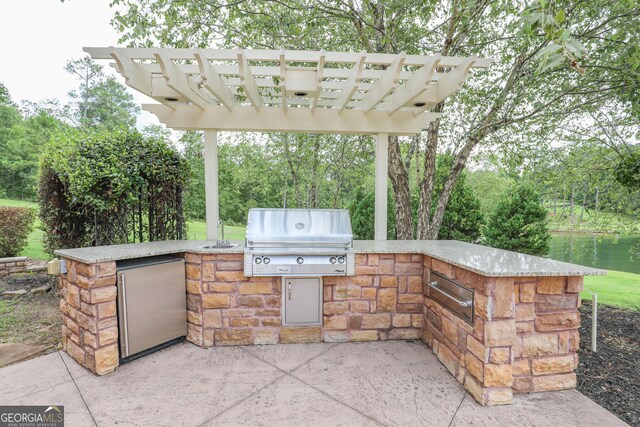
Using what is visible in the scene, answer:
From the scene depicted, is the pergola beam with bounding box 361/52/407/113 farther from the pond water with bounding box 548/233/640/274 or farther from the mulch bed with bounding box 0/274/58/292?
the pond water with bounding box 548/233/640/274

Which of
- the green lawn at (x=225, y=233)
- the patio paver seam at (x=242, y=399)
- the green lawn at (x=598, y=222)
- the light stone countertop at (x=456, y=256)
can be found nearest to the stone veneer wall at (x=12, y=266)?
the green lawn at (x=225, y=233)

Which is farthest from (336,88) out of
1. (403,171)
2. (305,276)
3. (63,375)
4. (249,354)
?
(63,375)

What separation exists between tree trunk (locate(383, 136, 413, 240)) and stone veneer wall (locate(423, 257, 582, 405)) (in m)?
2.63

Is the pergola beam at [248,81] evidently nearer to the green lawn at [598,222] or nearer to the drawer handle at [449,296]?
the drawer handle at [449,296]

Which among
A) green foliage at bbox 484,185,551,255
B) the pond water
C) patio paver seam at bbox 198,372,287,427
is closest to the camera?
patio paver seam at bbox 198,372,287,427

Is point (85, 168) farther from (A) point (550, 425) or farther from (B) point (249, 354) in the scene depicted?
(A) point (550, 425)

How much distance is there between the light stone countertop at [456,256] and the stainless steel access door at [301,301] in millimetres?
521

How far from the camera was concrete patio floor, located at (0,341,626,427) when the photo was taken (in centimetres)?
182

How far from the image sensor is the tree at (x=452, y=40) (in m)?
3.54

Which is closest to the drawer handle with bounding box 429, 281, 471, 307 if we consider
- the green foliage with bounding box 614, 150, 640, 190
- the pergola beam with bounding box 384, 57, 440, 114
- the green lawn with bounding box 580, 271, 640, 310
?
the pergola beam with bounding box 384, 57, 440, 114

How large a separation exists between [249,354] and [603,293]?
775 cm

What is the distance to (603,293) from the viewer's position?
646 cm

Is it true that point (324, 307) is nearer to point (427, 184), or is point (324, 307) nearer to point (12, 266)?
point (427, 184)

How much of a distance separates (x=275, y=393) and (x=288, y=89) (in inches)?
94.9
